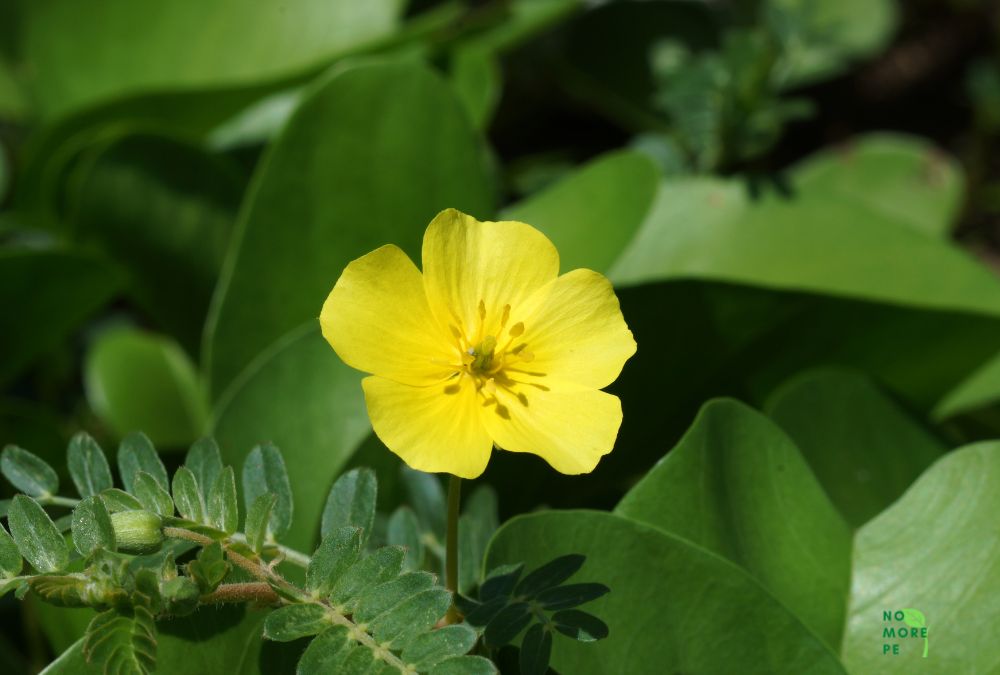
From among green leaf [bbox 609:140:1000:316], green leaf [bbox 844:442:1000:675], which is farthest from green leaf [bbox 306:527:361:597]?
green leaf [bbox 609:140:1000:316]

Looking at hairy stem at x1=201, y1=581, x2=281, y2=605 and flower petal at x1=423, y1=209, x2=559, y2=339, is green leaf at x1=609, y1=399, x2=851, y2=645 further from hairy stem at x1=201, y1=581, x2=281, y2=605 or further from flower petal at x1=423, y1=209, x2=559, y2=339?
hairy stem at x1=201, y1=581, x2=281, y2=605

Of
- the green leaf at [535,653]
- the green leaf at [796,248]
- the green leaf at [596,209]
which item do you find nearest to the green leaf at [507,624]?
the green leaf at [535,653]

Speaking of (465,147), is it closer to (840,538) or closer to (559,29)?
(840,538)

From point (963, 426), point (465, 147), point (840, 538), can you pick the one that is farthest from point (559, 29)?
point (840, 538)

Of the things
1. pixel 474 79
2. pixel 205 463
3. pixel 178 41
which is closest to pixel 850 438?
pixel 205 463

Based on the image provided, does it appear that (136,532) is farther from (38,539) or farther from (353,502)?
(353,502)
